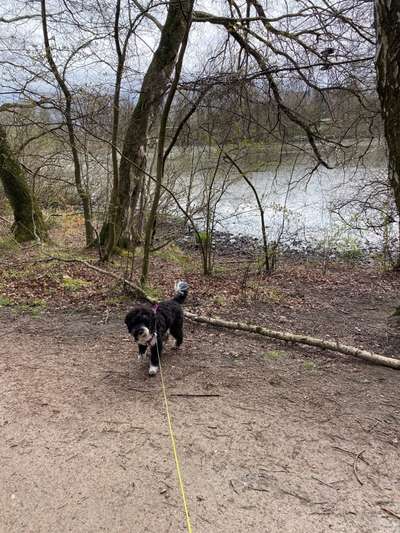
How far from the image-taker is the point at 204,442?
319 centimetres

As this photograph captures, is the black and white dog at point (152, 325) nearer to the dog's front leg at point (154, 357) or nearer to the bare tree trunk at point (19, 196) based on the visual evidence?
the dog's front leg at point (154, 357)

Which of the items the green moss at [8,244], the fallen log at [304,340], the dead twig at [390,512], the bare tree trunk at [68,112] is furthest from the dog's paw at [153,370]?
the green moss at [8,244]

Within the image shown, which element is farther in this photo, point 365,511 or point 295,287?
point 295,287

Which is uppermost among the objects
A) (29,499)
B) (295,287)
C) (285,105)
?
(285,105)

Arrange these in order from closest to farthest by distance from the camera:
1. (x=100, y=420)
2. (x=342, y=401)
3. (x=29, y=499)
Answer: (x=29, y=499) < (x=100, y=420) < (x=342, y=401)

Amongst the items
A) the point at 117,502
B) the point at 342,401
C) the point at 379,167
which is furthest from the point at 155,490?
the point at 379,167

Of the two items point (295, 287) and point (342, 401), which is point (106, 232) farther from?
point (342, 401)

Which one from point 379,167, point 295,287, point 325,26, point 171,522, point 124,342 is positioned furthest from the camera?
point 379,167

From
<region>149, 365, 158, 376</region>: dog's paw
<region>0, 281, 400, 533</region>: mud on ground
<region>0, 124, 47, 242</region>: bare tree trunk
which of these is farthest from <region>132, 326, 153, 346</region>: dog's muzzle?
<region>0, 124, 47, 242</region>: bare tree trunk

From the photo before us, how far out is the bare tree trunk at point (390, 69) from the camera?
13.9 feet

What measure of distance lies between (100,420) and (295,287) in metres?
5.77

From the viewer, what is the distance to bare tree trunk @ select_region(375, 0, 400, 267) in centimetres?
424

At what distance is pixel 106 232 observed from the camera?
10.8 metres

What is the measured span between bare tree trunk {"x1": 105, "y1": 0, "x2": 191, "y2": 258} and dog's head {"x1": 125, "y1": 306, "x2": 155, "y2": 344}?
5120mm
